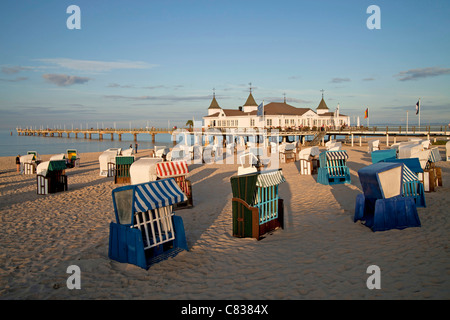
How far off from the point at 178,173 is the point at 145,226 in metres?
5.58

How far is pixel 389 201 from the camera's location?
26.2ft

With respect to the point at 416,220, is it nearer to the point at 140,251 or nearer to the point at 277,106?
the point at 140,251

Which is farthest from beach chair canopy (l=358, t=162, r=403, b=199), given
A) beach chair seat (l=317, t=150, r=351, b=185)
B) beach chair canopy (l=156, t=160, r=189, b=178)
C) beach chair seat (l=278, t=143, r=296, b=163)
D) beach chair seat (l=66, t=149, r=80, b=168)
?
beach chair seat (l=66, t=149, r=80, b=168)

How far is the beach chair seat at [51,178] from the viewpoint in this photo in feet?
47.3

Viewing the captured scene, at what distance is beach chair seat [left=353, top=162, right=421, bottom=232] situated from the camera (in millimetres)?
7957

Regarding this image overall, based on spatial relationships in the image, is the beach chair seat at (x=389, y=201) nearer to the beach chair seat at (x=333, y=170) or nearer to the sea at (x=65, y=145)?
the beach chair seat at (x=333, y=170)

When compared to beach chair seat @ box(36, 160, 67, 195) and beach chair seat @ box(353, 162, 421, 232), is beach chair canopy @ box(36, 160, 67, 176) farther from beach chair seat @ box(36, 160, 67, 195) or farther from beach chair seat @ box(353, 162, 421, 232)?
beach chair seat @ box(353, 162, 421, 232)

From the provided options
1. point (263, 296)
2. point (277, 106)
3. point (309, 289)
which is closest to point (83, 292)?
point (263, 296)

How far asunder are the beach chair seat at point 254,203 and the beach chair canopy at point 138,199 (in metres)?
1.71

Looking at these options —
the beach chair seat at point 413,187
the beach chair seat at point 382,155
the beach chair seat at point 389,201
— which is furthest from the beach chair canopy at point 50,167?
the beach chair seat at point 382,155

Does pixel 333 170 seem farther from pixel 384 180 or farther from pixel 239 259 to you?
pixel 239 259

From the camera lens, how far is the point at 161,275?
5977mm
